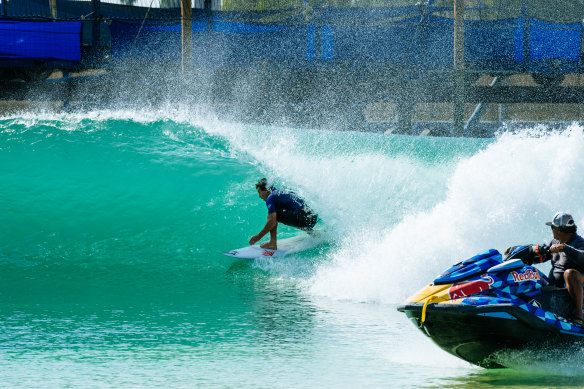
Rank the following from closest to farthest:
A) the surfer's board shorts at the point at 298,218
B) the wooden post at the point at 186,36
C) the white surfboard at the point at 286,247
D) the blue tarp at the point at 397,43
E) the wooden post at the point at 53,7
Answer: the white surfboard at the point at 286,247 → the surfer's board shorts at the point at 298,218 → the wooden post at the point at 186,36 → the blue tarp at the point at 397,43 → the wooden post at the point at 53,7

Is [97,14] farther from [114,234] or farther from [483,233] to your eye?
[483,233]

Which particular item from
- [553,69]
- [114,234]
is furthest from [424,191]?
[553,69]

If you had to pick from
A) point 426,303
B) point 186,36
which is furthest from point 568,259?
point 186,36

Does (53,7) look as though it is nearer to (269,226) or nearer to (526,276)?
(269,226)

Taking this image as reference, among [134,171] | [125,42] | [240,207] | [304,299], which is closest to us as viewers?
[304,299]

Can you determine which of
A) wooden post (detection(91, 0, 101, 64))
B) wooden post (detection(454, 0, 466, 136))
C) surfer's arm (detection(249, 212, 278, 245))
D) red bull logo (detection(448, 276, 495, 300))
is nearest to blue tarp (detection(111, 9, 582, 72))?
wooden post (detection(454, 0, 466, 136))

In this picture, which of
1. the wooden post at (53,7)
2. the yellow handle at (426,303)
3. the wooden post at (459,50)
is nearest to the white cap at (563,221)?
the yellow handle at (426,303)

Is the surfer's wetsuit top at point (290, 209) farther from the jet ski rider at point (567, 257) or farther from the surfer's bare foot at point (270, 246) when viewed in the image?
the jet ski rider at point (567, 257)

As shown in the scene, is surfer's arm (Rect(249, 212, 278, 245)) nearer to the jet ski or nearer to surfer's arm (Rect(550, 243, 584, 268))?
the jet ski

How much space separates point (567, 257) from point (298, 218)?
4638 mm

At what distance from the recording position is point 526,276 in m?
4.95

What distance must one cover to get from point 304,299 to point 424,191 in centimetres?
391

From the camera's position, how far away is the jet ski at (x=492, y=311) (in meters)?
4.73

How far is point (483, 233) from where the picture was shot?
25.8 feet
